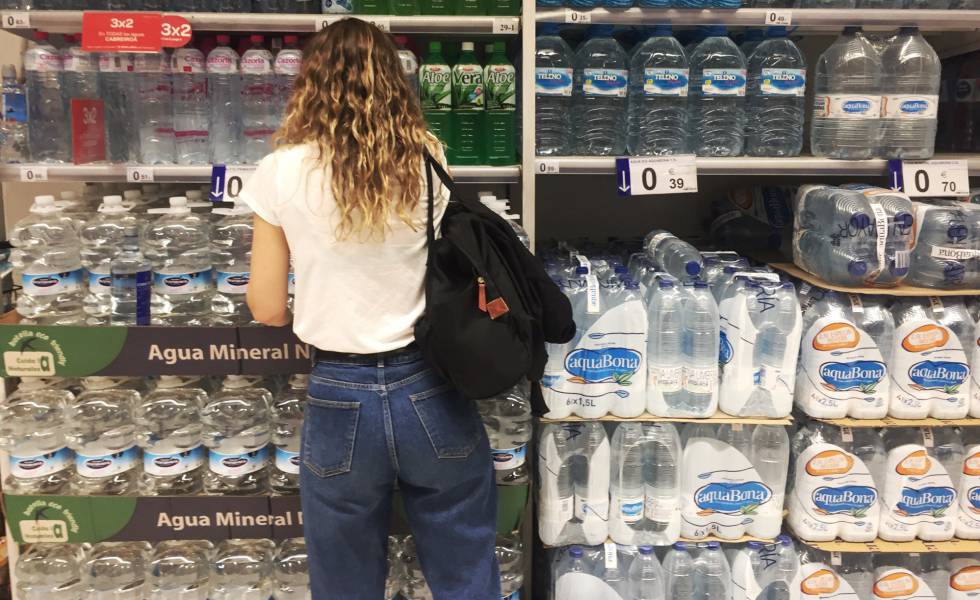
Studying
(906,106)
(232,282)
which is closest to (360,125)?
(232,282)

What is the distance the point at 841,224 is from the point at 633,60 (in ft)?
3.17

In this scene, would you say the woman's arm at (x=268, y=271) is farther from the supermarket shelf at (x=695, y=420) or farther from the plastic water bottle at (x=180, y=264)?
the supermarket shelf at (x=695, y=420)

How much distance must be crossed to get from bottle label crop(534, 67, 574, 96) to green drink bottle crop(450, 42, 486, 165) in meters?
0.20

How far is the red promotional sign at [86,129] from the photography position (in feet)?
7.93

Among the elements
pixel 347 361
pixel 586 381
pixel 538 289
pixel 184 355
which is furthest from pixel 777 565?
pixel 184 355

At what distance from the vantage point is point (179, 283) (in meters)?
2.38

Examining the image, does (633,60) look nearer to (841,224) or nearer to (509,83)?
(509,83)

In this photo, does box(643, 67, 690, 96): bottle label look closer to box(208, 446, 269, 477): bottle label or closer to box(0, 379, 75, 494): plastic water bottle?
box(208, 446, 269, 477): bottle label

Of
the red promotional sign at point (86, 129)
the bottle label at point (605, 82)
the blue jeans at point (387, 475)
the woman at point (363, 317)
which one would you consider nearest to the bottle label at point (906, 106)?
the bottle label at point (605, 82)

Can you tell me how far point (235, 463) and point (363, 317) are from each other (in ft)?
3.23

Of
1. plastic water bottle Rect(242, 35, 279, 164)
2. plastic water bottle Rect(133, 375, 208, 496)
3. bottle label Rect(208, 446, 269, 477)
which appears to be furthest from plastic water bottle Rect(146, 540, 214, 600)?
plastic water bottle Rect(242, 35, 279, 164)

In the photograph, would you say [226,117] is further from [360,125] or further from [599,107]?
[599,107]

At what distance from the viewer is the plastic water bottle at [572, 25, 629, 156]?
265 centimetres

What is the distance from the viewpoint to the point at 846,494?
252 centimetres
